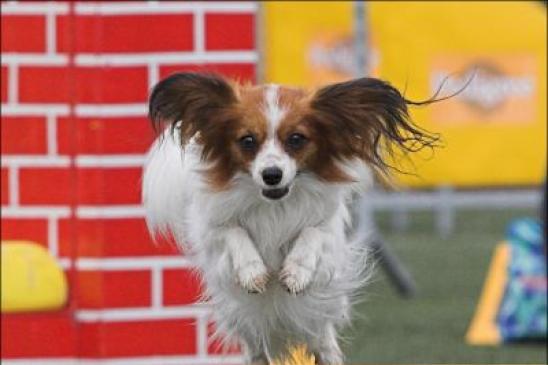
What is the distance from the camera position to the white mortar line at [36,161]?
7.70 meters

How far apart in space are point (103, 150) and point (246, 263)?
6.32ft

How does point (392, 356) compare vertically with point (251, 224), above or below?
below

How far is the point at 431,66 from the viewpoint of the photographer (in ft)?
38.8

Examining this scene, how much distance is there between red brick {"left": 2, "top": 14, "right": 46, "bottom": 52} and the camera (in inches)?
302

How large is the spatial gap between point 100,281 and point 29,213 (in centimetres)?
43

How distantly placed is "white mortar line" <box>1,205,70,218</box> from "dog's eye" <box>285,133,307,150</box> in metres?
2.15

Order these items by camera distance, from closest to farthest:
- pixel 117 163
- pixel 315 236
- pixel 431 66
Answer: pixel 315 236 < pixel 117 163 < pixel 431 66

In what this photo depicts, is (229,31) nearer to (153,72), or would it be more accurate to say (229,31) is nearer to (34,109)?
(153,72)

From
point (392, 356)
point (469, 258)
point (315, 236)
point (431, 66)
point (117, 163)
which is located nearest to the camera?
point (315, 236)

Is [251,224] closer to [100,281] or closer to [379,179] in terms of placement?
[379,179]

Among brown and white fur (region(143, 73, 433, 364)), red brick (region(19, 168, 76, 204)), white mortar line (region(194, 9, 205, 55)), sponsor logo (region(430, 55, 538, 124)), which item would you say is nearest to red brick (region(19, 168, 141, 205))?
red brick (region(19, 168, 76, 204))

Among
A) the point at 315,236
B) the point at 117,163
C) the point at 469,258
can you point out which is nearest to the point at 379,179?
the point at 315,236

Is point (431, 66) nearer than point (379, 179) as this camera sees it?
No

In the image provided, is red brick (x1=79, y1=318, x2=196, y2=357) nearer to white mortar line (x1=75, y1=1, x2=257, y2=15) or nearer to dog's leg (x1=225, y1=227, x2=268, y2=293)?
white mortar line (x1=75, y1=1, x2=257, y2=15)
